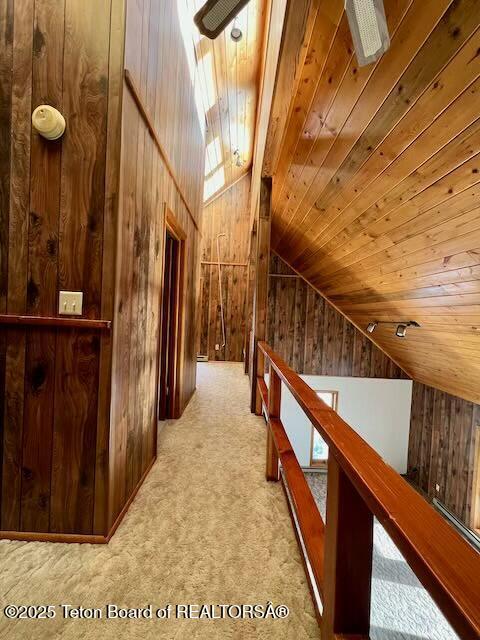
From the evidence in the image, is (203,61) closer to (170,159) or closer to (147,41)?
(170,159)

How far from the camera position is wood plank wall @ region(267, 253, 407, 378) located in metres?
6.20

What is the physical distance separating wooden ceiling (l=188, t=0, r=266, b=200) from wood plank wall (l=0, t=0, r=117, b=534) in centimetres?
203

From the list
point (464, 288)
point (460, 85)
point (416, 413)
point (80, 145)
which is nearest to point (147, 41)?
point (80, 145)

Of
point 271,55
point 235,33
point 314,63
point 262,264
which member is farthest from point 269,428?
point 235,33

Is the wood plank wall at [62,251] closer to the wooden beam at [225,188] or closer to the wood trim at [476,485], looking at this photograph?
the wood trim at [476,485]

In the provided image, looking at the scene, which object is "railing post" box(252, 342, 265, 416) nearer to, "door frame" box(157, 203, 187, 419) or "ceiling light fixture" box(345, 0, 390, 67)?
"door frame" box(157, 203, 187, 419)

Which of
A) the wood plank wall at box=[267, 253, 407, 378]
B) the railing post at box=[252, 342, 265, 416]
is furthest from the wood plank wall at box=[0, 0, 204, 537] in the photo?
the wood plank wall at box=[267, 253, 407, 378]

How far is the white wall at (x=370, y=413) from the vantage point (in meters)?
6.12

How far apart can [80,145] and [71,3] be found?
593 millimetres

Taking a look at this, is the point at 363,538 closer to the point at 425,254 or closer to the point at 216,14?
the point at 216,14

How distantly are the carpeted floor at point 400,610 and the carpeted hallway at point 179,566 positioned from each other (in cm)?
81

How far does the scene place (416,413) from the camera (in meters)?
6.07

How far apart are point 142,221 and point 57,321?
70cm

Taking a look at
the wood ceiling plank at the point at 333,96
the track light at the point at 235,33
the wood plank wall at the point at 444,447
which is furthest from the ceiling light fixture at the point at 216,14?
the wood plank wall at the point at 444,447
